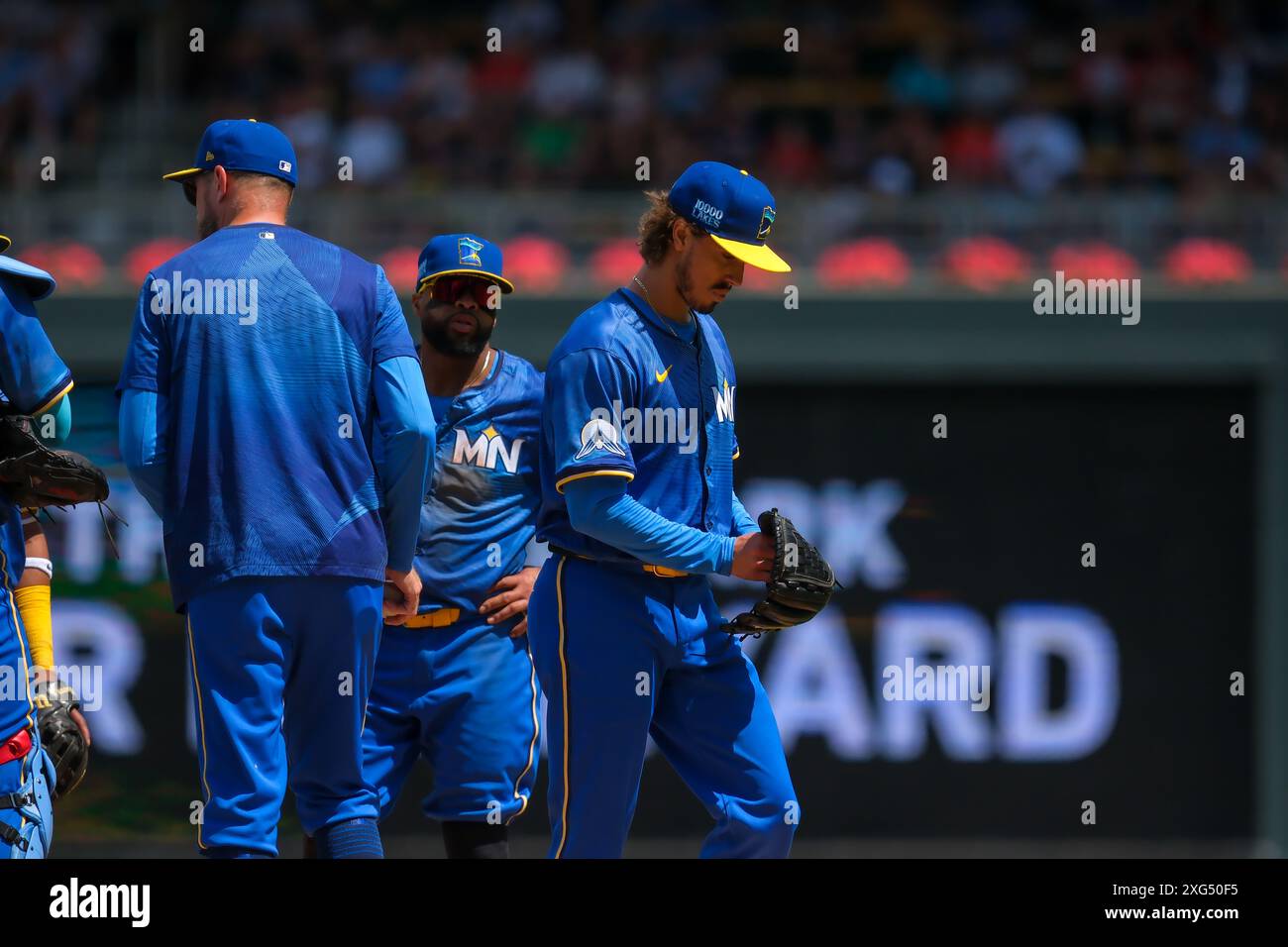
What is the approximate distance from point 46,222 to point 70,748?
5.91m

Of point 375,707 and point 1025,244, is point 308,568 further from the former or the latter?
point 1025,244

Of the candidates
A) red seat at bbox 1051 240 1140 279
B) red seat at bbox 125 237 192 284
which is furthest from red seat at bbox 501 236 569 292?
red seat at bbox 1051 240 1140 279

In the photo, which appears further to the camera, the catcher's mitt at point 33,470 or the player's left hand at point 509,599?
the player's left hand at point 509,599

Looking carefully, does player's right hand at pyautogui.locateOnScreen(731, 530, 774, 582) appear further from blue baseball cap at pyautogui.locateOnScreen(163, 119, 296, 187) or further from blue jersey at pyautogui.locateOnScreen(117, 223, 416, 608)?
blue baseball cap at pyautogui.locateOnScreen(163, 119, 296, 187)

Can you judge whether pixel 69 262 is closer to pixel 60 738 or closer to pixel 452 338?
pixel 452 338

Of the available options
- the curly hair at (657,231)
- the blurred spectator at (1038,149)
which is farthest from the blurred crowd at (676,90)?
the curly hair at (657,231)

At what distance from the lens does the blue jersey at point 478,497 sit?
17.7 feet

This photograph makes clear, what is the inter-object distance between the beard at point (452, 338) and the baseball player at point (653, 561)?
36.4 inches

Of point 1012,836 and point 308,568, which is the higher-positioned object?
point 308,568

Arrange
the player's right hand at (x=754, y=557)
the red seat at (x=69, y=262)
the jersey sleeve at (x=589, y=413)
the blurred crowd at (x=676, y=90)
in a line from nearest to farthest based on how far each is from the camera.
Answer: the jersey sleeve at (x=589, y=413)
the player's right hand at (x=754, y=557)
the red seat at (x=69, y=262)
the blurred crowd at (x=676, y=90)

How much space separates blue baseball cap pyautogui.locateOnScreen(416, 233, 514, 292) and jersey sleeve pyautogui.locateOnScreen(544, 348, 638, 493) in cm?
90

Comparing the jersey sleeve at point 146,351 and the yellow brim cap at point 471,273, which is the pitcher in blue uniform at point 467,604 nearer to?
the yellow brim cap at point 471,273
